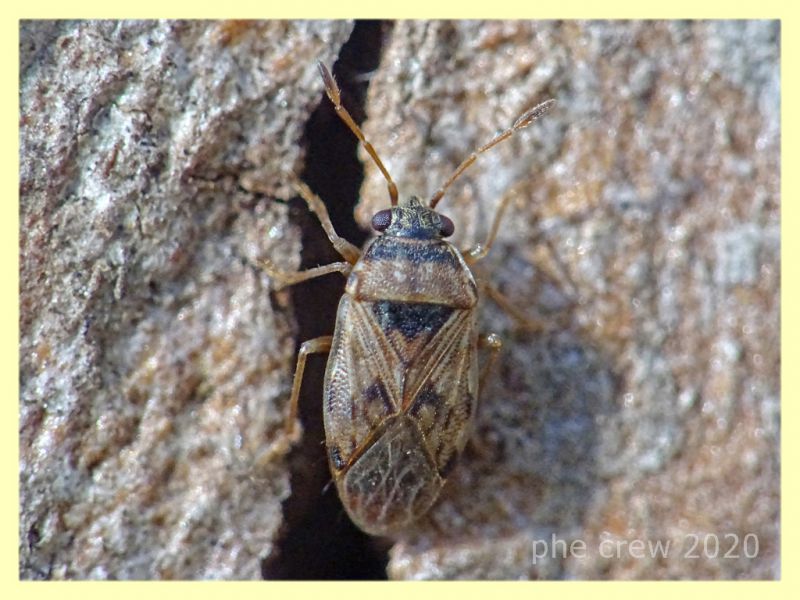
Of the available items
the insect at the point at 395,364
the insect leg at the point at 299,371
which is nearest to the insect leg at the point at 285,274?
the insect at the point at 395,364

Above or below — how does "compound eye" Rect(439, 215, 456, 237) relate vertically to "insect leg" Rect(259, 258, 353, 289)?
above

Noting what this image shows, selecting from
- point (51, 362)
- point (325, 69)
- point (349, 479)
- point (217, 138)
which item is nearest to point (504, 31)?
point (325, 69)

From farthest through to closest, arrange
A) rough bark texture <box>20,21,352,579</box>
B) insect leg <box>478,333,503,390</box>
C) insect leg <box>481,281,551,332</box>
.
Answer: insect leg <box>481,281,551,332</box> → insect leg <box>478,333,503,390</box> → rough bark texture <box>20,21,352,579</box>

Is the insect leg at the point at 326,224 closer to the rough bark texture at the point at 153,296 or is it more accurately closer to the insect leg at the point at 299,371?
the rough bark texture at the point at 153,296

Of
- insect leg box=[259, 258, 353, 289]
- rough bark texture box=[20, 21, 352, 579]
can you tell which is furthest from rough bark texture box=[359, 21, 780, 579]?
rough bark texture box=[20, 21, 352, 579]

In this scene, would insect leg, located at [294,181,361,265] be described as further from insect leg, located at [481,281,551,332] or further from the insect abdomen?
the insect abdomen

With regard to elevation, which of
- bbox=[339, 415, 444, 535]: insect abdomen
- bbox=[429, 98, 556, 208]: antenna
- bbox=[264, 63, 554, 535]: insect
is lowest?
bbox=[339, 415, 444, 535]: insect abdomen

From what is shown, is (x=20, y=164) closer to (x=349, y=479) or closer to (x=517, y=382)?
(x=349, y=479)
